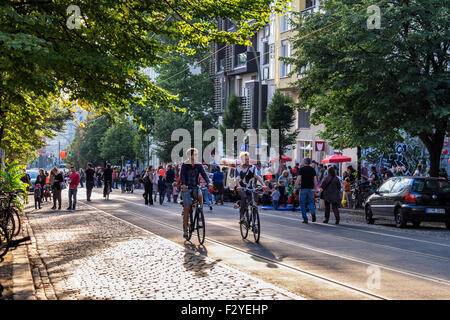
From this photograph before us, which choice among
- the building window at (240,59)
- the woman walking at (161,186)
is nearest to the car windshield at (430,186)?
the woman walking at (161,186)

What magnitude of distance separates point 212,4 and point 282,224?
7.82 metres

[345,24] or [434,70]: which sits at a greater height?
[345,24]

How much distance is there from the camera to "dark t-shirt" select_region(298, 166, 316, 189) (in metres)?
20.2

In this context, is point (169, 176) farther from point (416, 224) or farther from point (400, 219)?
point (400, 219)

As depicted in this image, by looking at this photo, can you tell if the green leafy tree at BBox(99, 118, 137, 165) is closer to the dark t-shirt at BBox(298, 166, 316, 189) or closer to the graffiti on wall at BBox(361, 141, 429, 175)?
the graffiti on wall at BBox(361, 141, 429, 175)

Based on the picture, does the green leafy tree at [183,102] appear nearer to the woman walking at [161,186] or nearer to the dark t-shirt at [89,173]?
the dark t-shirt at [89,173]

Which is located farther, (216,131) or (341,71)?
(216,131)

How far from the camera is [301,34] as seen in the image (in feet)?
91.1

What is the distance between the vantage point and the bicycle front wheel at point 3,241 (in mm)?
12039

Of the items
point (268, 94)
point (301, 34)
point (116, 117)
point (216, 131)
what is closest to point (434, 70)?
point (301, 34)

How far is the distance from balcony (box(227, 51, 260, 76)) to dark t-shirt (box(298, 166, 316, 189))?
38.1 meters

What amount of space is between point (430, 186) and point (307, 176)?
11.6 ft

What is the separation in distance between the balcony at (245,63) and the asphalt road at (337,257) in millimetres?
39011
